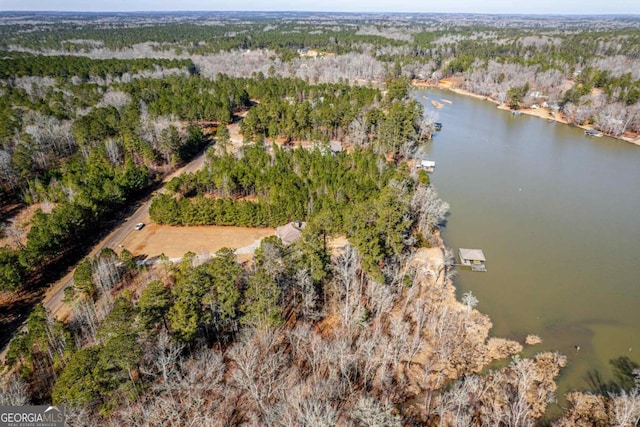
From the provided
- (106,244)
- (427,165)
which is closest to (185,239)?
(106,244)

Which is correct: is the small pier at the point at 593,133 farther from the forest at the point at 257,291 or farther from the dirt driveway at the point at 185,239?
the dirt driveway at the point at 185,239

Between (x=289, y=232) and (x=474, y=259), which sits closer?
(x=474, y=259)

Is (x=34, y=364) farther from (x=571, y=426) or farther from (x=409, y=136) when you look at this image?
(x=409, y=136)

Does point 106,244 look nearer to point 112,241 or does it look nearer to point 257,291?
point 112,241

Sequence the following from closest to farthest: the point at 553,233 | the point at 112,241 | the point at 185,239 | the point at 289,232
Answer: the point at 289,232
the point at 112,241
the point at 185,239
the point at 553,233

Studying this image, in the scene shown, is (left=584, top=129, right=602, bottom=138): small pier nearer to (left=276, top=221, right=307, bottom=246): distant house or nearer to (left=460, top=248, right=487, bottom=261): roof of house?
(left=460, top=248, right=487, bottom=261): roof of house

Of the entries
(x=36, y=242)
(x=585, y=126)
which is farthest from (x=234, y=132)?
(x=585, y=126)
